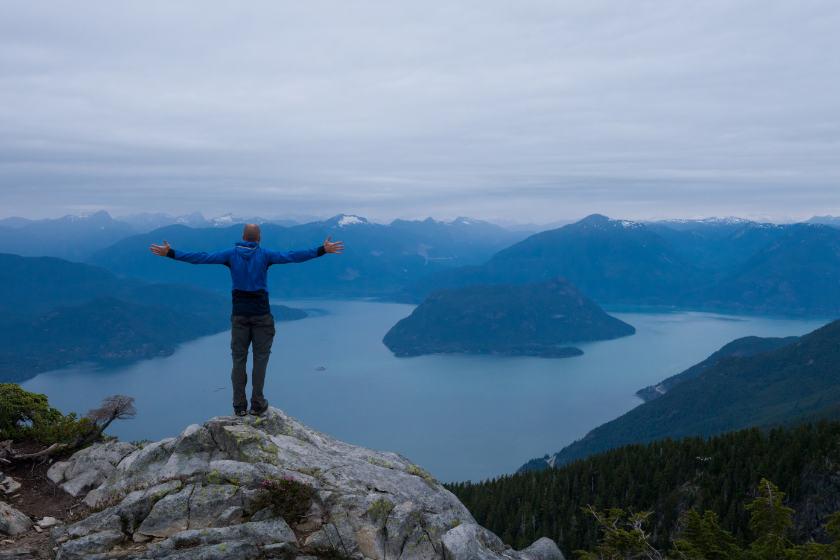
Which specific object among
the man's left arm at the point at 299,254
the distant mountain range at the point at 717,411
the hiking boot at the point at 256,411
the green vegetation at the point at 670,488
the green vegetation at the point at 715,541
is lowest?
the distant mountain range at the point at 717,411

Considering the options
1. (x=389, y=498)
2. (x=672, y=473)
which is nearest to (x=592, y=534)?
(x=672, y=473)

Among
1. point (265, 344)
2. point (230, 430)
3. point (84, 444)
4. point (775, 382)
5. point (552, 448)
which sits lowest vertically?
point (552, 448)

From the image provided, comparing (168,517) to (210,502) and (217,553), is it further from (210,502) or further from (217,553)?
(217,553)

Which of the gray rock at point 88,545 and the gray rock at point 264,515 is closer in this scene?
the gray rock at point 88,545

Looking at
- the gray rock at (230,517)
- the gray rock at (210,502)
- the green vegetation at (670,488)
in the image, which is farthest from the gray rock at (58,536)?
the green vegetation at (670,488)

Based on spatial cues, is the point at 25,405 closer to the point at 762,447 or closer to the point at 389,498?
the point at 389,498

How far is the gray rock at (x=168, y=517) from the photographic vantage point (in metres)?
9.98

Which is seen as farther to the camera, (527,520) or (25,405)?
(527,520)

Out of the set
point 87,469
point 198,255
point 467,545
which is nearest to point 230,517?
point 467,545

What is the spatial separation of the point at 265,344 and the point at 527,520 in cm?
7017

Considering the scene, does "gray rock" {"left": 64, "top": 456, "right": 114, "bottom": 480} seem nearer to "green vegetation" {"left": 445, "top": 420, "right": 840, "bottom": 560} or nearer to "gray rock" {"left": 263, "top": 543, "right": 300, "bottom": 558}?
"gray rock" {"left": 263, "top": 543, "right": 300, "bottom": 558}

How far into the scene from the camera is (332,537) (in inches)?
408

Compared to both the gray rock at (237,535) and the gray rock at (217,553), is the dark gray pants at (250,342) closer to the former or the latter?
the gray rock at (237,535)

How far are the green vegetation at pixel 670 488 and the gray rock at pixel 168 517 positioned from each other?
62.1 meters
